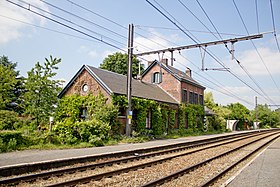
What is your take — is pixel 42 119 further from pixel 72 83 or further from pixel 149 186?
pixel 149 186

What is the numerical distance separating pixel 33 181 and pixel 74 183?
52.0 inches

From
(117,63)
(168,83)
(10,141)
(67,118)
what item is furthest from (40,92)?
(117,63)

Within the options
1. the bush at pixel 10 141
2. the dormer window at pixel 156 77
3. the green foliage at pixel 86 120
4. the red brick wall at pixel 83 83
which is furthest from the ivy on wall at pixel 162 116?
the bush at pixel 10 141

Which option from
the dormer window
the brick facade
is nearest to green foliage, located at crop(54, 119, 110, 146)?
the brick facade

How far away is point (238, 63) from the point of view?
1819 cm

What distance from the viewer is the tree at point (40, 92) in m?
21.5

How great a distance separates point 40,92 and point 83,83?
413 centimetres

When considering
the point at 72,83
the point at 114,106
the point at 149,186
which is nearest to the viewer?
the point at 149,186

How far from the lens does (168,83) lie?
3462 cm

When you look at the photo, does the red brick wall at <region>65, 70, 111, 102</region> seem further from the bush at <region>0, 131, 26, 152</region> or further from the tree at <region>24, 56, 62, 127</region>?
the bush at <region>0, 131, 26, 152</region>

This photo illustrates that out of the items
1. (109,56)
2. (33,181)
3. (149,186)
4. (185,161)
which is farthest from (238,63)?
(109,56)

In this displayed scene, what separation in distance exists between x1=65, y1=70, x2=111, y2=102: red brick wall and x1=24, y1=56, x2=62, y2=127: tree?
2023mm

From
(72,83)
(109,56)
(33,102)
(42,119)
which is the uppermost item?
(109,56)

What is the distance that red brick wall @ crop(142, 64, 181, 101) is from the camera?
3359 cm
